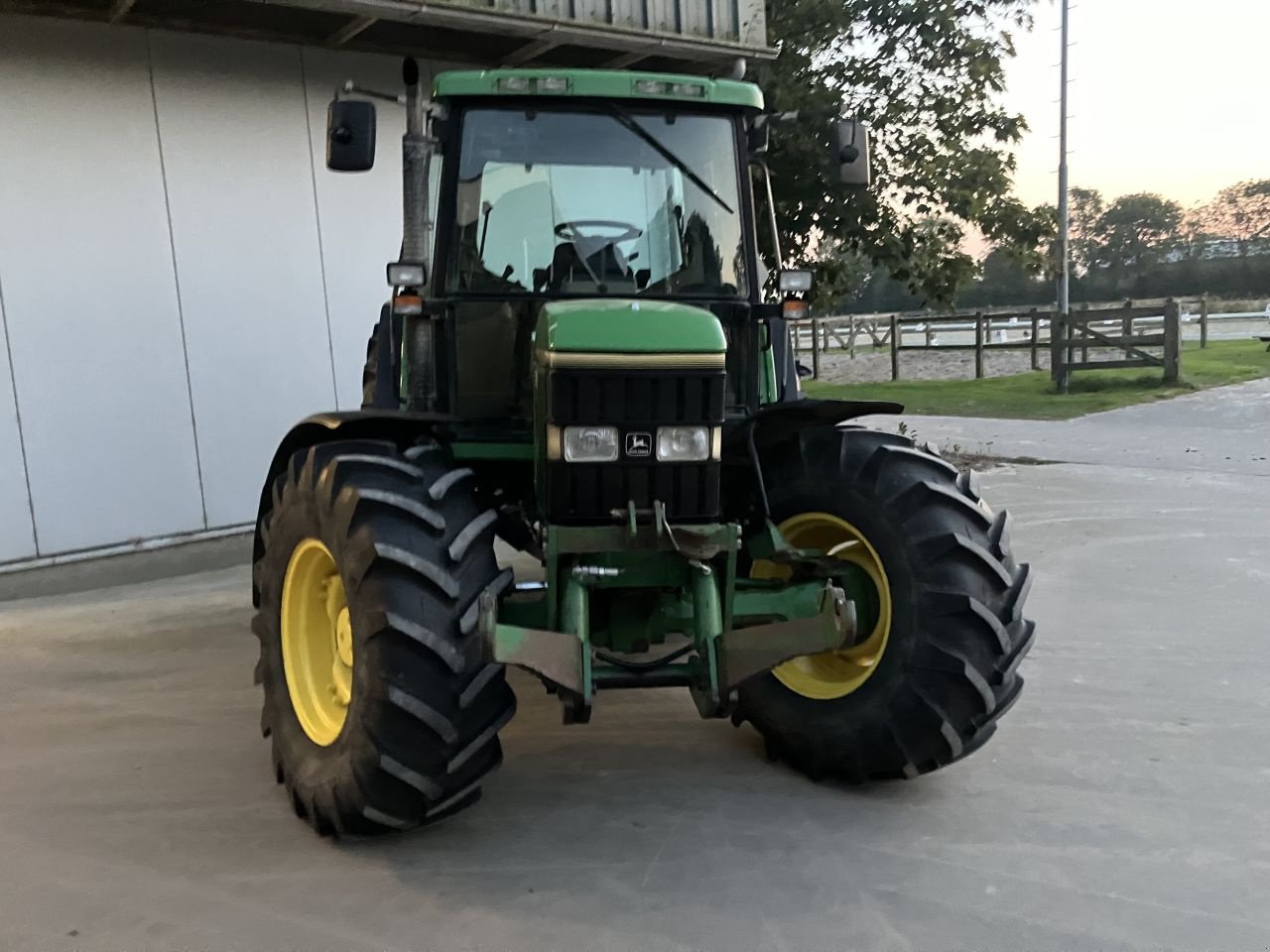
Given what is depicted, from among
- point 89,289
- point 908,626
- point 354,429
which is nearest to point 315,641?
point 354,429

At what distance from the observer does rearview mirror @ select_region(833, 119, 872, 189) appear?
4523 mm

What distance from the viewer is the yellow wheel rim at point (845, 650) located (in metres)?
3.71

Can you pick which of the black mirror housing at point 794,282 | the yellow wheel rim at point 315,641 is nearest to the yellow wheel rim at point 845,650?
the black mirror housing at point 794,282

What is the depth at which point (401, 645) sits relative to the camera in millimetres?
3104

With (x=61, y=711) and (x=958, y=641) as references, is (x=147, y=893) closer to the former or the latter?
(x=61, y=711)

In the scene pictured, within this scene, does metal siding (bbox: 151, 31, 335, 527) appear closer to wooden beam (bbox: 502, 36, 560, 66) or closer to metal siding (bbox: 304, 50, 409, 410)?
metal siding (bbox: 304, 50, 409, 410)

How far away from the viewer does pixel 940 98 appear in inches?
→ 384

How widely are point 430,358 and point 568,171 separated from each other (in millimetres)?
876

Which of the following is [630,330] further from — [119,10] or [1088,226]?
[1088,226]

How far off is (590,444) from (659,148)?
1.41 metres

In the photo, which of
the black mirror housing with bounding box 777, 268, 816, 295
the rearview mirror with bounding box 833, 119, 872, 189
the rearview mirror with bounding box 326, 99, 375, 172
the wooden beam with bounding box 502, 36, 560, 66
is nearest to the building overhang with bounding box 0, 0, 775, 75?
the wooden beam with bounding box 502, 36, 560, 66

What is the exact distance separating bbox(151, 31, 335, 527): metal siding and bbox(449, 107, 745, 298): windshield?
173 inches

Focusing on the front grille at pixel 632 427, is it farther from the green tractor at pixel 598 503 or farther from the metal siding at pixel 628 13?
the metal siding at pixel 628 13

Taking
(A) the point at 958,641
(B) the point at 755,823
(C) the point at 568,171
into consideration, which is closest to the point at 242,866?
(B) the point at 755,823
